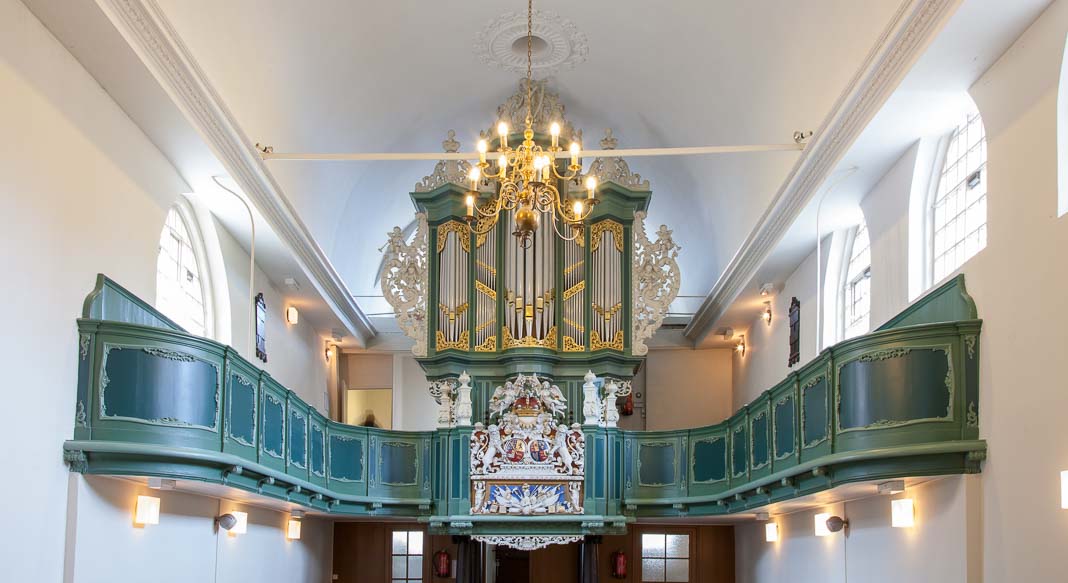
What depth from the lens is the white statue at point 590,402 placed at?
16203 millimetres

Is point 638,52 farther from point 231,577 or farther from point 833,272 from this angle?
point 231,577

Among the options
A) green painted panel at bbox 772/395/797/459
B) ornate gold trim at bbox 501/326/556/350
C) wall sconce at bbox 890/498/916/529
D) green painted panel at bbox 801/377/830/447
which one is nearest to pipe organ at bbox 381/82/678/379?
ornate gold trim at bbox 501/326/556/350

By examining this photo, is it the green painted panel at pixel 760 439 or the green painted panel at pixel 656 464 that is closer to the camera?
the green painted panel at pixel 760 439

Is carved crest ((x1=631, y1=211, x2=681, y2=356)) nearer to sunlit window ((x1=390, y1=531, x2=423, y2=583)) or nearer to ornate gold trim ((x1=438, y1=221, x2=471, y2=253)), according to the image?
ornate gold trim ((x1=438, y1=221, x2=471, y2=253))

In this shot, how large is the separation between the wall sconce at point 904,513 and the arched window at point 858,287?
308 cm

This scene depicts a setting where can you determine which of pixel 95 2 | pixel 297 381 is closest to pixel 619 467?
pixel 297 381

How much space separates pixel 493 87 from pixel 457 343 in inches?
159

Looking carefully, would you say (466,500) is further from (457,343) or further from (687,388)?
(687,388)

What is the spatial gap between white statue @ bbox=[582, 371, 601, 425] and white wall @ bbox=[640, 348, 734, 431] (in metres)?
4.32

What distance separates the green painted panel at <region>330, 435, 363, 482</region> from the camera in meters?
15.7

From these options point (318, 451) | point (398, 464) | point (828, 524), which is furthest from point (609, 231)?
point (828, 524)

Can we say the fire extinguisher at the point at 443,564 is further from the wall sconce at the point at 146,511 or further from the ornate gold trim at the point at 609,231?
the wall sconce at the point at 146,511

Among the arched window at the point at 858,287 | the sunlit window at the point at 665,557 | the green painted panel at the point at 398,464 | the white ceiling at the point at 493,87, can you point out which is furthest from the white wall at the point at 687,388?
the arched window at the point at 858,287

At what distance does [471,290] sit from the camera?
16.8 metres
